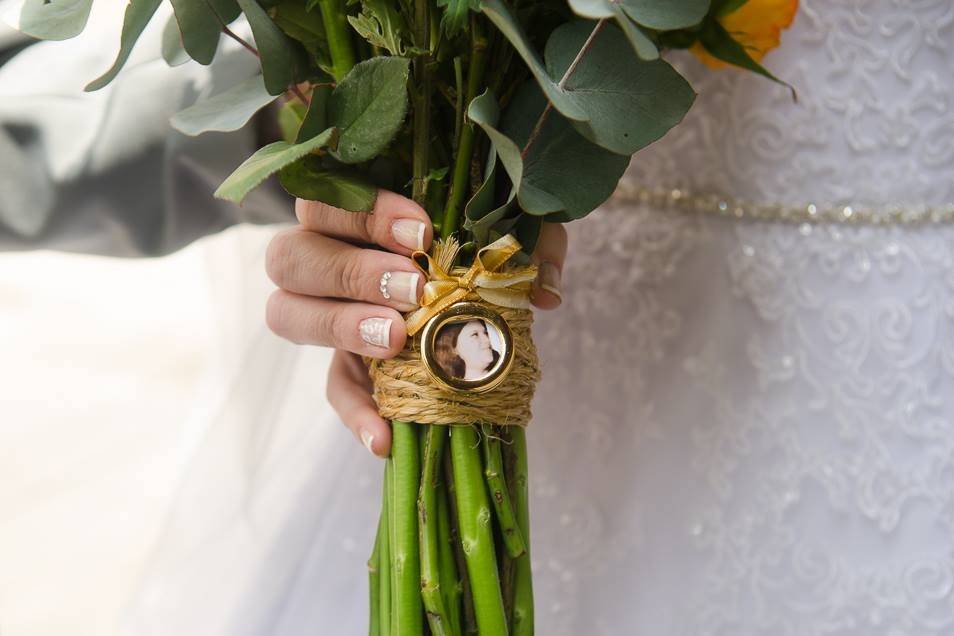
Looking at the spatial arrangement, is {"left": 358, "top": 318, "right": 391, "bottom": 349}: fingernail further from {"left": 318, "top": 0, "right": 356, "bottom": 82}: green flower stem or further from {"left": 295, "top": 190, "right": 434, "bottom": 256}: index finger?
{"left": 318, "top": 0, "right": 356, "bottom": 82}: green flower stem

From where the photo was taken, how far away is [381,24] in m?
0.50

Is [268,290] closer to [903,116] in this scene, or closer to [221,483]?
[221,483]

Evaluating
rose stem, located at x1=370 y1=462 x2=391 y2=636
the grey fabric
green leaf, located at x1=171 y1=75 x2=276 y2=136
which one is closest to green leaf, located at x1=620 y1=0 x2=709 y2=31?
green leaf, located at x1=171 y1=75 x2=276 y2=136

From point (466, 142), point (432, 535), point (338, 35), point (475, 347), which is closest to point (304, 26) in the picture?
point (338, 35)

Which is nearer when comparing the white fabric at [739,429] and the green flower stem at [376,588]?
the green flower stem at [376,588]

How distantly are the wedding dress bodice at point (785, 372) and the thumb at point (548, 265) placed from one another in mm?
204

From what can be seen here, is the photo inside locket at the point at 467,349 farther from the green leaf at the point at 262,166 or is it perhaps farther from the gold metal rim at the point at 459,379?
the green leaf at the point at 262,166

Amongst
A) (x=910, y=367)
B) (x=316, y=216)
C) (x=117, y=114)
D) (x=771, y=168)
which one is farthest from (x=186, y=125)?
(x=910, y=367)

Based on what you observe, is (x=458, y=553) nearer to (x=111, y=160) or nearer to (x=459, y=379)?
(x=459, y=379)

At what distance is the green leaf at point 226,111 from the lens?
0.52m

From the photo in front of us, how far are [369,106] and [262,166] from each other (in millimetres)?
80

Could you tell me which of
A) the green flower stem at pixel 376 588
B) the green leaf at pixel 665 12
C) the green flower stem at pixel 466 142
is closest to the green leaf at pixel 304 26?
the green flower stem at pixel 466 142

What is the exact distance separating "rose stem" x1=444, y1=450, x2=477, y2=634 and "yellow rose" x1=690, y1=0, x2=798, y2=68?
1.20ft

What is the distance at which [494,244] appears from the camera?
1.75 ft
